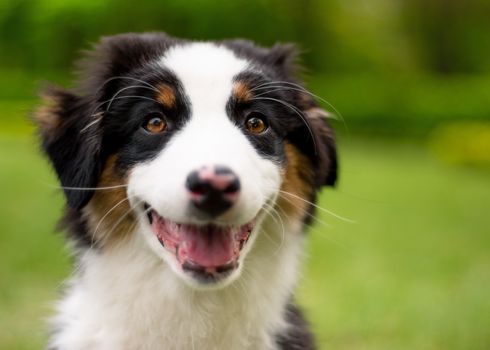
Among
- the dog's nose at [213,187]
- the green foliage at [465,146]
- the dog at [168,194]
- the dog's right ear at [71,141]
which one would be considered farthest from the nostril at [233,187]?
the green foliage at [465,146]

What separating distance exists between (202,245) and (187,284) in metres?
0.20

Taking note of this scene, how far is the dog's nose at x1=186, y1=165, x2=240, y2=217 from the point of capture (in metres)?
3.09

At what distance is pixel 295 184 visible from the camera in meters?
3.88

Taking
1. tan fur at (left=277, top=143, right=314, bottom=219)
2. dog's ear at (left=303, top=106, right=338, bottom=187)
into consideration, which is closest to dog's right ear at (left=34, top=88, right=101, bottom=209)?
tan fur at (left=277, top=143, right=314, bottom=219)

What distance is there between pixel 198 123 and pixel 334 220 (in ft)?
26.4

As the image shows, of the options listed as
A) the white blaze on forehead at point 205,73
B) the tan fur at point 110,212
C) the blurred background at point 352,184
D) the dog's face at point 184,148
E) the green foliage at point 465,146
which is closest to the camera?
the dog's face at point 184,148

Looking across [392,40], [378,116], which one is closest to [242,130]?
[378,116]

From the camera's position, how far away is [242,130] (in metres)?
3.58

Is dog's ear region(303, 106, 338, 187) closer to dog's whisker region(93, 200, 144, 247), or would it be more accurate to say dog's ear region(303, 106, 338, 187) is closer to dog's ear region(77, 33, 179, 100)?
dog's ear region(77, 33, 179, 100)

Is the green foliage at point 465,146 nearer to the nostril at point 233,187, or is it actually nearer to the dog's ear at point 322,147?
the dog's ear at point 322,147

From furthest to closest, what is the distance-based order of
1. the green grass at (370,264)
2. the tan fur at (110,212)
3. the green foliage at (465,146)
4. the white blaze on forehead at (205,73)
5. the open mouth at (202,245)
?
the green foliage at (465,146) < the green grass at (370,264) < the tan fur at (110,212) < the white blaze on forehead at (205,73) < the open mouth at (202,245)

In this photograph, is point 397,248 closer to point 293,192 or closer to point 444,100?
point 293,192

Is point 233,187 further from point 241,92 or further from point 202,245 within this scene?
point 241,92

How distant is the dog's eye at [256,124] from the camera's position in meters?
3.65
